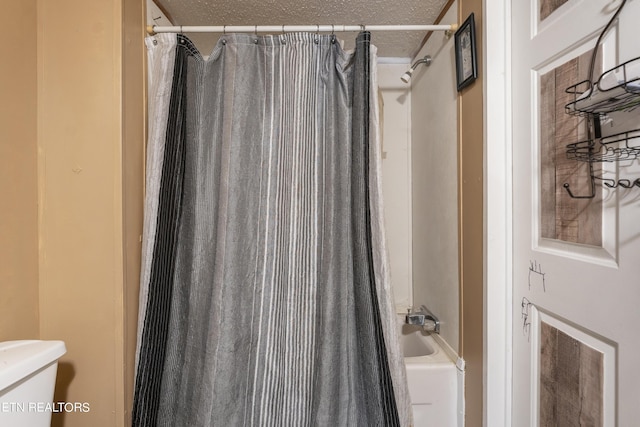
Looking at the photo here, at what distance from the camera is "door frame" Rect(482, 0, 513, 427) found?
0.97 m

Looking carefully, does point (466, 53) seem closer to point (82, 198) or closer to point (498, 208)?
point (498, 208)

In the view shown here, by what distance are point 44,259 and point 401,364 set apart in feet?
4.27

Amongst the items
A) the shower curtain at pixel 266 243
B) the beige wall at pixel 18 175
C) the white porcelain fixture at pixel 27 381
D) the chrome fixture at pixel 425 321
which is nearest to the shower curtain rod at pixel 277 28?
the shower curtain at pixel 266 243

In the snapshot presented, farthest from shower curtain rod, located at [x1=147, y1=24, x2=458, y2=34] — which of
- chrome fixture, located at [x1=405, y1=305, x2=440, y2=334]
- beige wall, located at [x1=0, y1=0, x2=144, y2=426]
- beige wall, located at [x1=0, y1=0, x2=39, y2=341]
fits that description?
chrome fixture, located at [x1=405, y1=305, x2=440, y2=334]

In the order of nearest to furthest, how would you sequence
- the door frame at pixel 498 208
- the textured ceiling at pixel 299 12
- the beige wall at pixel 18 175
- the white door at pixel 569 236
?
the white door at pixel 569 236
the beige wall at pixel 18 175
the door frame at pixel 498 208
the textured ceiling at pixel 299 12

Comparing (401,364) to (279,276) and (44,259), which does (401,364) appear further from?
(44,259)

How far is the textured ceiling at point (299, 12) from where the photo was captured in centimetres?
129

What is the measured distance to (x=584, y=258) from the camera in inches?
27.8

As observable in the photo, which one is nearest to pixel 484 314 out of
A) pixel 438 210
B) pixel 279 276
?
pixel 438 210

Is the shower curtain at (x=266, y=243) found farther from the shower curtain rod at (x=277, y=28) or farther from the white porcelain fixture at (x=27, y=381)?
the white porcelain fixture at (x=27, y=381)

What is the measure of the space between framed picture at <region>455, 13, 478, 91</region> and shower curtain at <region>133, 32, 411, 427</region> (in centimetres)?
37

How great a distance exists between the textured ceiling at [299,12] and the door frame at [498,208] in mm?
474

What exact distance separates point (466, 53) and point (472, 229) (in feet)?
2.21

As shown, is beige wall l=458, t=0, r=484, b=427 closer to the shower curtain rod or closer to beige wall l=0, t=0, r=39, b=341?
the shower curtain rod
